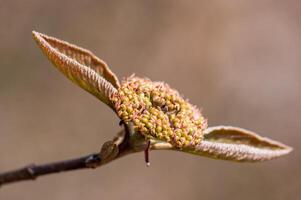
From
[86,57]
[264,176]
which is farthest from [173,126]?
[264,176]

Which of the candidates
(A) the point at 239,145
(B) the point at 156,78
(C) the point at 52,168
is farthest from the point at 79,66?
(B) the point at 156,78

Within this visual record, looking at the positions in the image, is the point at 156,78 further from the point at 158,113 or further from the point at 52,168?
the point at 158,113

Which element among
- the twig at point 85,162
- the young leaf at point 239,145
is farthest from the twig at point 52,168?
the young leaf at point 239,145

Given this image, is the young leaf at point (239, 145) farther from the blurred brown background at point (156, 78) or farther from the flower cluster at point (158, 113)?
the blurred brown background at point (156, 78)

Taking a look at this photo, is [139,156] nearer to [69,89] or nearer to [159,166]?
[159,166]

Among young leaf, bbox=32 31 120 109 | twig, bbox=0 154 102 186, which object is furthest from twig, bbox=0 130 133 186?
young leaf, bbox=32 31 120 109
